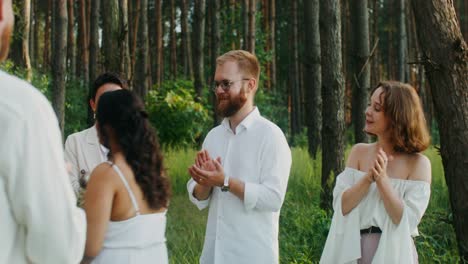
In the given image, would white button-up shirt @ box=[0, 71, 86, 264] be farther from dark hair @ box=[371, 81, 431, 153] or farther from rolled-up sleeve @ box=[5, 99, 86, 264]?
dark hair @ box=[371, 81, 431, 153]

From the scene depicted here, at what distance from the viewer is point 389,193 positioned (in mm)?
3666

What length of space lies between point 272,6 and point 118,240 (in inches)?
964

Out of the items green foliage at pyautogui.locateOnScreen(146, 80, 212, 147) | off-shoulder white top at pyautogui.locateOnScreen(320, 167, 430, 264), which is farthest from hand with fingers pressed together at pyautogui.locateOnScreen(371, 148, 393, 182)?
green foliage at pyautogui.locateOnScreen(146, 80, 212, 147)

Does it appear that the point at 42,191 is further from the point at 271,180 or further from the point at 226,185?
the point at 271,180

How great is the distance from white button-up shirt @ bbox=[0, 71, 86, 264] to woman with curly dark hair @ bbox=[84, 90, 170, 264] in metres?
0.75

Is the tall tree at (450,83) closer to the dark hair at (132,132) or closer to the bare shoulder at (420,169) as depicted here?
the bare shoulder at (420,169)

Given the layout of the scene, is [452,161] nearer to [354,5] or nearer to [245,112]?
[245,112]

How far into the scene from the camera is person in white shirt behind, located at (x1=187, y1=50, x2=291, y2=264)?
390cm

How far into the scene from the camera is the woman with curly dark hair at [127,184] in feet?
8.80

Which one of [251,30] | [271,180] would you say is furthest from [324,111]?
[251,30]

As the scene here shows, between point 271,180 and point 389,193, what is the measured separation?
610 mm

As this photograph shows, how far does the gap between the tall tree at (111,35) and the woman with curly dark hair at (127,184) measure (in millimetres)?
3804

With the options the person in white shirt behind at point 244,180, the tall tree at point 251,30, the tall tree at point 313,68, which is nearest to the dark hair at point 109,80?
the person in white shirt behind at point 244,180

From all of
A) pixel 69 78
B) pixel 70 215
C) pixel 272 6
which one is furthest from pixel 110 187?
pixel 272 6
